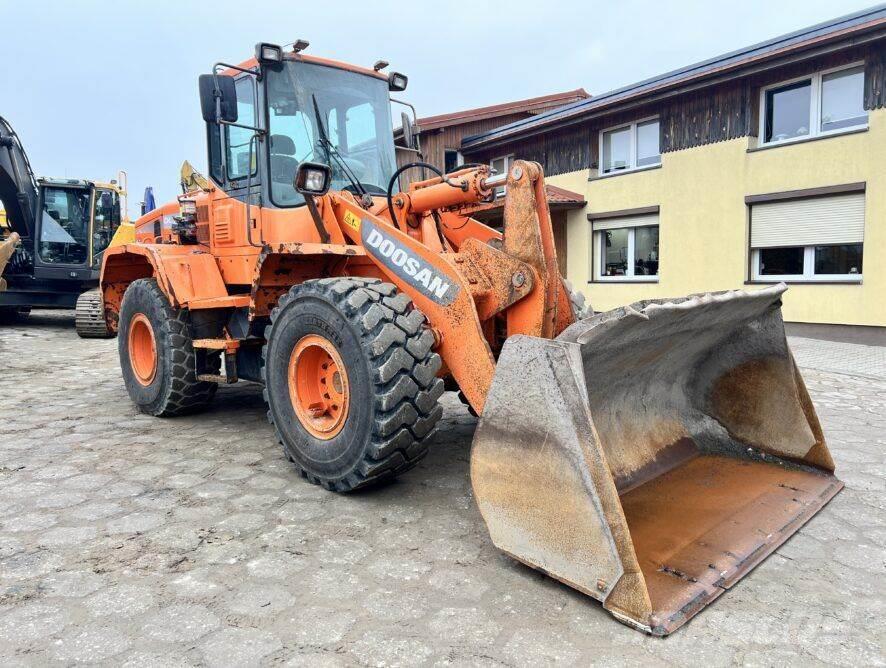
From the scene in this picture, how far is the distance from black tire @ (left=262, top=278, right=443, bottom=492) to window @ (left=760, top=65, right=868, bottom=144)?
10.2 meters

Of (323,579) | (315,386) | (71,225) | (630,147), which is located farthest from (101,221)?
(323,579)

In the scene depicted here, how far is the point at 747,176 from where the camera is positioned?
457 inches

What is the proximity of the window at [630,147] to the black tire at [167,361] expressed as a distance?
10816 mm

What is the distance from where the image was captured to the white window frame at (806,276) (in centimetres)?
1056

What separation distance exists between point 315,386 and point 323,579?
1353 mm

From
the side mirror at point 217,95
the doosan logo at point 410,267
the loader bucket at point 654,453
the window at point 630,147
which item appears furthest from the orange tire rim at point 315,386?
the window at point 630,147

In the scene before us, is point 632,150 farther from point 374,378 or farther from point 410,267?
point 374,378

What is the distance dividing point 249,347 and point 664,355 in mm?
2880

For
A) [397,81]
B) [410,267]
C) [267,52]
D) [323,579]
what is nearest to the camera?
[323,579]

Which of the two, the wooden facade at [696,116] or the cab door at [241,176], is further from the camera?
the wooden facade at [696,116]

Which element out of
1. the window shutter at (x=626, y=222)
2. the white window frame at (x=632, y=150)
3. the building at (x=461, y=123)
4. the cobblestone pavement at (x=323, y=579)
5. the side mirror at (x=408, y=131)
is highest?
the building at (x=461, y=123)

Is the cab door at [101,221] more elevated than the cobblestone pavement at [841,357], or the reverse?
the cab door at [101,221]

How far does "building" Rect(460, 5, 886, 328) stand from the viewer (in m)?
10.2

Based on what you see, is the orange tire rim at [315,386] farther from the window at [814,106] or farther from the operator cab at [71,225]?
the operator cab at [71,225]
